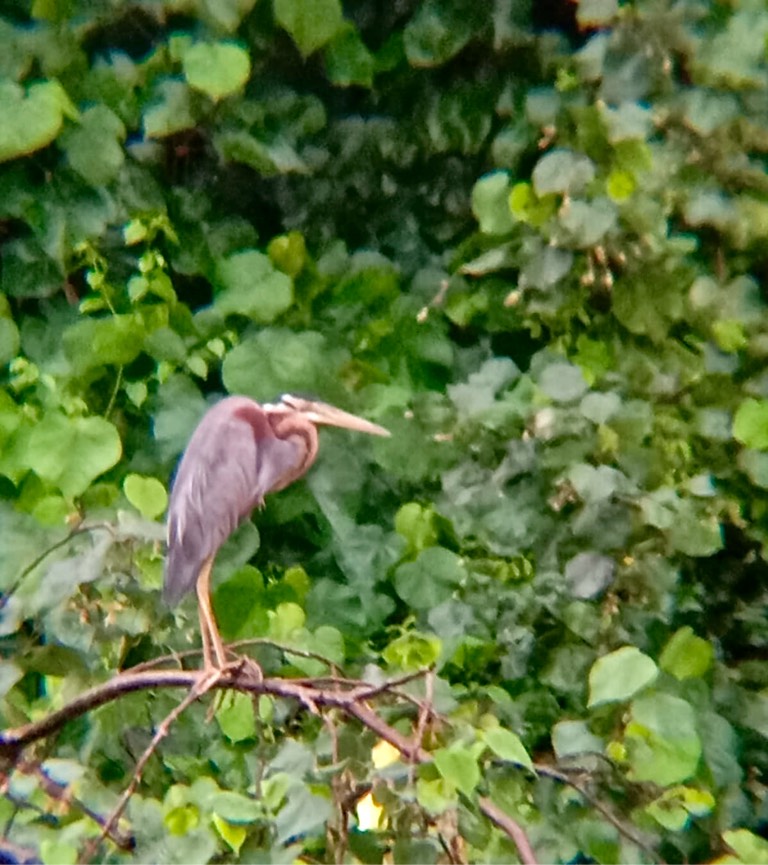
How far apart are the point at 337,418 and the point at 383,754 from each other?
17.5 inches

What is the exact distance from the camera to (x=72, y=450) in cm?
113

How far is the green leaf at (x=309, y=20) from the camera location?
117cm

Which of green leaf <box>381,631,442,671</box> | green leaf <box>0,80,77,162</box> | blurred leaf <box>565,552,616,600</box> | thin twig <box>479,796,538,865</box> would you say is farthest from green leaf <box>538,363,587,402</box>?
green leaf <box>0,80,77,162</box>

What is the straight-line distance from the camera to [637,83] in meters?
1.16

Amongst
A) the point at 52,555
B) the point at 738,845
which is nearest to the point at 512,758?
the point at 738,845

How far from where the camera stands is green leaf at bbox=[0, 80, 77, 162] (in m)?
1.11

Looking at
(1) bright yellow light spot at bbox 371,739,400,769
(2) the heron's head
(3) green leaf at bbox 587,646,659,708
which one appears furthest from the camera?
(2) the heron's head

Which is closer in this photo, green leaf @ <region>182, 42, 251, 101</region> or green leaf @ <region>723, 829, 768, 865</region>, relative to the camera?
green leaf @ <region>723, 829, 768, 865</region>

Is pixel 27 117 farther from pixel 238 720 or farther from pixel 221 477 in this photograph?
pixel 238 720

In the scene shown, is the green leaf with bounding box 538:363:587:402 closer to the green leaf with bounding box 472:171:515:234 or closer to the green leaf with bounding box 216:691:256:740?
the green leaf with bounding box 472:171:515:234

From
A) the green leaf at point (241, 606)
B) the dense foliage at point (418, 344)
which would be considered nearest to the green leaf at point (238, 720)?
the dense foliage at point (418, 344)

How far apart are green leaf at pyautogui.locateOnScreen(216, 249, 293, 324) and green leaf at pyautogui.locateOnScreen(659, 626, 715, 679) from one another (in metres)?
0.63

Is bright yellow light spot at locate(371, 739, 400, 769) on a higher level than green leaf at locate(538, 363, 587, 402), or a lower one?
lower

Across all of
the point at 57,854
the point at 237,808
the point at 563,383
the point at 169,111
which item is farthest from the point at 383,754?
the point at 169,111
